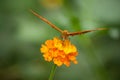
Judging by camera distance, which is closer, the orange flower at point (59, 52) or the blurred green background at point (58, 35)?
the orange flower at point (59, 52)

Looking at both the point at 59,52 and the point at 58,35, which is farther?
the point at 58,35

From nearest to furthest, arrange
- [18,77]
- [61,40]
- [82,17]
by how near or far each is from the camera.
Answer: [61,40]
[82,17]
[18,77]

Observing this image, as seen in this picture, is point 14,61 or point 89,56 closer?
point 89,56

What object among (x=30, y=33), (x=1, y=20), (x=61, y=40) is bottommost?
(x=61, y=40)

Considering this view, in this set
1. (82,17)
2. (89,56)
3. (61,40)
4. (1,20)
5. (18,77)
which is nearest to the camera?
(61,40)

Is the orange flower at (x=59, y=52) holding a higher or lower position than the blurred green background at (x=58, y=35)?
lower

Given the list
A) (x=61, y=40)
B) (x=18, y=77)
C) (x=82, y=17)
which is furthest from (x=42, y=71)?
(x=61, y=40)

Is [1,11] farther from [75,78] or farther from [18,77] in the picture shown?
[75,78]

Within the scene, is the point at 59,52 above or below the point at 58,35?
below
